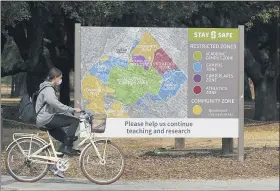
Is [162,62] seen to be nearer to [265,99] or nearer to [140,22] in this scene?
[140,22]

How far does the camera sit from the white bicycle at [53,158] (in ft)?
29.1

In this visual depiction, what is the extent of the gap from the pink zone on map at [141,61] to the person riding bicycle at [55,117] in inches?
85.8

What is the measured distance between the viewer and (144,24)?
81.5 feet

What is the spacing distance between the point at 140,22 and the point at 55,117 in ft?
54.2

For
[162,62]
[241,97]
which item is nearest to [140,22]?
[162,62]

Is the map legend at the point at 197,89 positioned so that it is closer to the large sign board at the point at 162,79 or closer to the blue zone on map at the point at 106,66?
the large sign board at the point at 162,79

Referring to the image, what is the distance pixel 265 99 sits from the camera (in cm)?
2728

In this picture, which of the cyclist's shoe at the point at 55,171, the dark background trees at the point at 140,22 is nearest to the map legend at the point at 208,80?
the cyclist's shoe at the point at 55,171

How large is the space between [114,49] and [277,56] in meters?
18.0

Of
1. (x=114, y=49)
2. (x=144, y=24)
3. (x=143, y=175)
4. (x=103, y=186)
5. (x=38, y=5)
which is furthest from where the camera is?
(x=144, y=24)

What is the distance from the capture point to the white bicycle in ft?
29.1

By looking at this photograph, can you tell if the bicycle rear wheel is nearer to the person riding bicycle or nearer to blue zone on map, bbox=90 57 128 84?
the person riding bicycle

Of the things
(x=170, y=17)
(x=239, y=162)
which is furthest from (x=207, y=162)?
(x=170, y=17)

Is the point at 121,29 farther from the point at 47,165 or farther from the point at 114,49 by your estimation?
the point at 47,165
